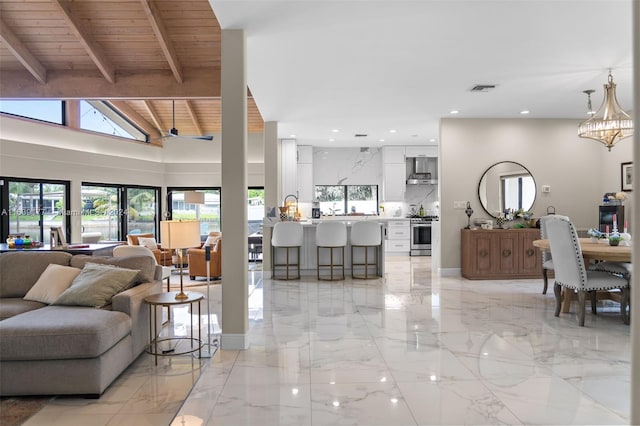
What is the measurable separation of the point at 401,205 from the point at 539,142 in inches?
154

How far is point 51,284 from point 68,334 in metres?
1.08

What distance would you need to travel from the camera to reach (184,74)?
6453 mm

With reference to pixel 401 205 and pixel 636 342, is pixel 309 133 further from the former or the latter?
pixel 636 342

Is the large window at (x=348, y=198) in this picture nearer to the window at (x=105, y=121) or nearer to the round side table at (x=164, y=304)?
the window at (x=105, y=121)

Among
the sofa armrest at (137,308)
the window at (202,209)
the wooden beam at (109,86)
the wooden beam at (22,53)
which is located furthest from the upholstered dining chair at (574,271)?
the window at (202,209)

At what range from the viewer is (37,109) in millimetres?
7742

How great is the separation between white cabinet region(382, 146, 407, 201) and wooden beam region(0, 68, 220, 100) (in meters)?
5.12

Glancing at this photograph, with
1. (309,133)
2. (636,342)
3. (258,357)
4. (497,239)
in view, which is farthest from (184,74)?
(636,342)

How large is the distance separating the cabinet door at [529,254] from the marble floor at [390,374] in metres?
1.96

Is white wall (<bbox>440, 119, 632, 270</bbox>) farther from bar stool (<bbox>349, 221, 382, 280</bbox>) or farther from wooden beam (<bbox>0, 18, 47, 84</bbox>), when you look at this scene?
wooden beam (<bbox>0, 18, 47, 84</bbox>)

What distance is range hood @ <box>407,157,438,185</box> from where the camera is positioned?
1042 cm

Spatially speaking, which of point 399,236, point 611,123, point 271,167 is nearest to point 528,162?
point 611,123

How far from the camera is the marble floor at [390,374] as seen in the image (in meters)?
2.45

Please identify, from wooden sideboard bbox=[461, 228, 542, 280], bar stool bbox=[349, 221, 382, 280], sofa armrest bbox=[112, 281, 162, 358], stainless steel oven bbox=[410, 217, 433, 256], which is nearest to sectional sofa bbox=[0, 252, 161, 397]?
sofa armrest bbox=[112, 281, 162, 358]
